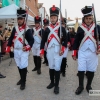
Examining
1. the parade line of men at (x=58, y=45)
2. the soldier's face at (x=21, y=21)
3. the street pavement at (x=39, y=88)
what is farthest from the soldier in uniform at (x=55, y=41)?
the soldier's face at (x=21, y=21)

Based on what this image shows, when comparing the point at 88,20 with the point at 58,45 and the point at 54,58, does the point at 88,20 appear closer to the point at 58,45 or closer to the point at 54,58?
the point at 58,45

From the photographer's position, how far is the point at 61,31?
15.2ft

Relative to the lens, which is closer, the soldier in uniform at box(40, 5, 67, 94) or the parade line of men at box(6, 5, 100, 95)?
the parade line of men at box(6, 5, 100, 95)

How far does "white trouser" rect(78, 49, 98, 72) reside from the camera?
4.52 m

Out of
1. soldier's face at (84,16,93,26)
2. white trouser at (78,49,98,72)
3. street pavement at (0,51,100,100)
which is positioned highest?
soldier's face at (84,16,93,26)

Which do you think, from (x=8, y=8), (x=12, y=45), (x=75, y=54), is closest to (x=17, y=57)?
(x=12, y=45)

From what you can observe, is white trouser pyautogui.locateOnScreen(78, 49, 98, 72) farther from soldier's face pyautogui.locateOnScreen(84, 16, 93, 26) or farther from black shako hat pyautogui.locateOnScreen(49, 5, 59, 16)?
black shako hat pyautogui.locateOnScreen(49, 5, 59, 16)

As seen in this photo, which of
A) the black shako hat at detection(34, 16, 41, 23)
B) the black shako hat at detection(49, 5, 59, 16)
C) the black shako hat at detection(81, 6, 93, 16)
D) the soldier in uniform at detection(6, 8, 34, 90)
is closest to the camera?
the black shako hat at detection(81, 6, 93, 16)

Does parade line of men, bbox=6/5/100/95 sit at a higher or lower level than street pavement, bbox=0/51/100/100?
higher

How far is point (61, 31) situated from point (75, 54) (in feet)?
2.16

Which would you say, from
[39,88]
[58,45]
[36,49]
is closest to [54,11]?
[58,45]

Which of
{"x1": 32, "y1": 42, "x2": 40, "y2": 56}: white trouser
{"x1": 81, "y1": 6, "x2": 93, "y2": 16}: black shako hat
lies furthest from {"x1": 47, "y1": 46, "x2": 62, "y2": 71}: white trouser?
{"x1": 32, "y1": 42, "x2": 40, "y2": 56}: white trouser

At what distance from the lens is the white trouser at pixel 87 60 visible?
452cm

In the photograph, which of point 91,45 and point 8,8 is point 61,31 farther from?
point 8,8
